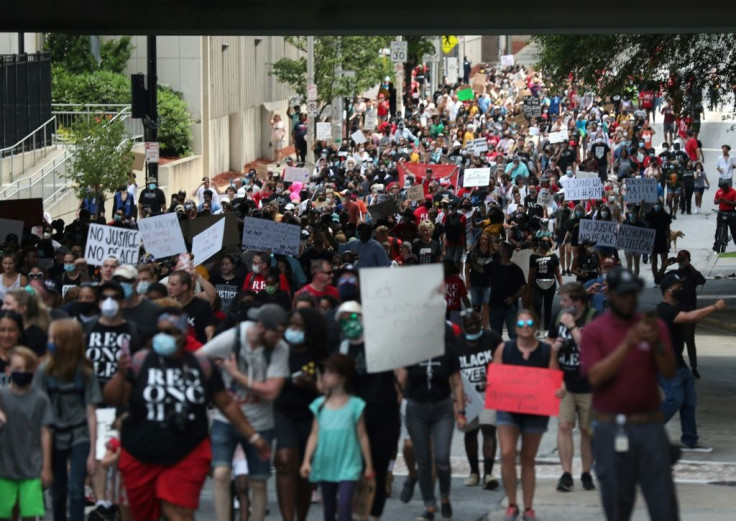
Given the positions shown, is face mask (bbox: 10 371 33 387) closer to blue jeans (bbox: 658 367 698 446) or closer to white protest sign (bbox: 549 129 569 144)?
blue jeans (bbox: 658 367 698 446)

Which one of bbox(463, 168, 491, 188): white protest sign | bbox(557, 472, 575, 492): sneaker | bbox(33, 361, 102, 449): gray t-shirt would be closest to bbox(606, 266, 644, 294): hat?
bbox(33, 361, 102, 449): gray t-shirt

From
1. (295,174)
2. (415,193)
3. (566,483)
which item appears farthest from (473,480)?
(295,174)

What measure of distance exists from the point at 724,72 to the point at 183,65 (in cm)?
2112

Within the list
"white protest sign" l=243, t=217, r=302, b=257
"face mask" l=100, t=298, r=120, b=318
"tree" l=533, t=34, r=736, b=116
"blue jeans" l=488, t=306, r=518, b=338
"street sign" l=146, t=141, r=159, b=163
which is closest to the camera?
"face mask" l=100, t=298, r=120, b=318

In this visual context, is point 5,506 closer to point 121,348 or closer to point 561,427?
point 121,348

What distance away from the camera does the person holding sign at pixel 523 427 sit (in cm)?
1096

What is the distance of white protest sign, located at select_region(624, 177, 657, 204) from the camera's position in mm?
26281

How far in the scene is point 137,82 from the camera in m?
30.9

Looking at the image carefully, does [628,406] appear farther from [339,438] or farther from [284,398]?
[284,398]

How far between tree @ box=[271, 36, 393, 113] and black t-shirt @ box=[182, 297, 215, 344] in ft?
120

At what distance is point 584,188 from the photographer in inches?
1112

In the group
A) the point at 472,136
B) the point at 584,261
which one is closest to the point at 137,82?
the point at 584,261

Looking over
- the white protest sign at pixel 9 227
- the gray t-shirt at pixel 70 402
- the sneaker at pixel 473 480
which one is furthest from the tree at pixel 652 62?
the gray t-shirt at pixel 70 402

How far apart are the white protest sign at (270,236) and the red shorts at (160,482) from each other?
32.5ft
